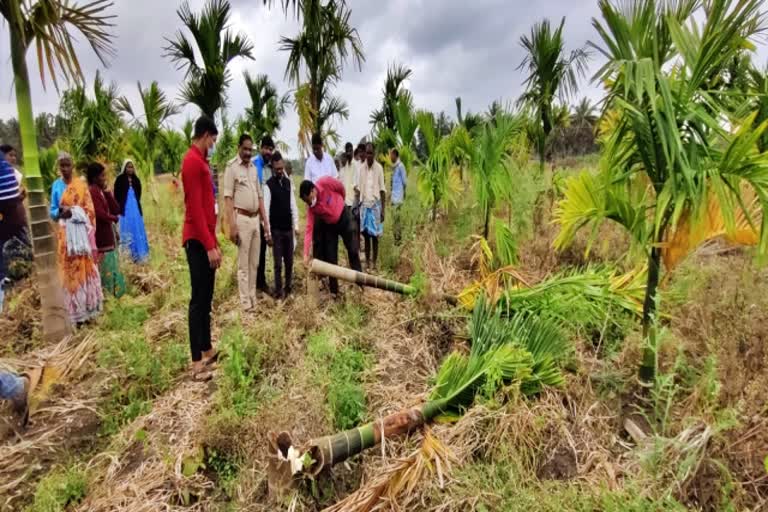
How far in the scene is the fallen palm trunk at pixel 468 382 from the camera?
2102mm

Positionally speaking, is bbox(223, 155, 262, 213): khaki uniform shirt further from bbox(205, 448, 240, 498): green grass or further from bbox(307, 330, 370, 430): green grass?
bbox(205, 448, 240, 498): green grass

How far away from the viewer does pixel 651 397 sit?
2.60 meters

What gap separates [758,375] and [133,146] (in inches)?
476

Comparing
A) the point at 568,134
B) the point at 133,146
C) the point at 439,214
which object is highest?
the point at 568,134

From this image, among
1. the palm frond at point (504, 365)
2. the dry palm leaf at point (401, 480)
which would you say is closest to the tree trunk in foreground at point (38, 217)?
the dry palm leaf at point (401, 480)

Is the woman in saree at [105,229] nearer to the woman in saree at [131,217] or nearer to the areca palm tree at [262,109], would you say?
the woman in saree at [131,217]

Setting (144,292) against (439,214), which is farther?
(439,214)

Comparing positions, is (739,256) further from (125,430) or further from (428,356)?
(125,430)

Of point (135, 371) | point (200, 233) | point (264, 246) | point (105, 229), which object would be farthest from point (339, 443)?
point (105, 229)

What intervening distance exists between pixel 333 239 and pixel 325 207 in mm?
419

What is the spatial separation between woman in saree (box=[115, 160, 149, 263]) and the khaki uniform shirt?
260 cm

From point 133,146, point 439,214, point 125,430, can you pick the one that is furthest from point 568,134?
point 125,430

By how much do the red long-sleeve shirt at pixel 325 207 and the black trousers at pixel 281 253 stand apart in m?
0.48

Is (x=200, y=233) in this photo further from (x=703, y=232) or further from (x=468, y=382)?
(x=703, y=232)
